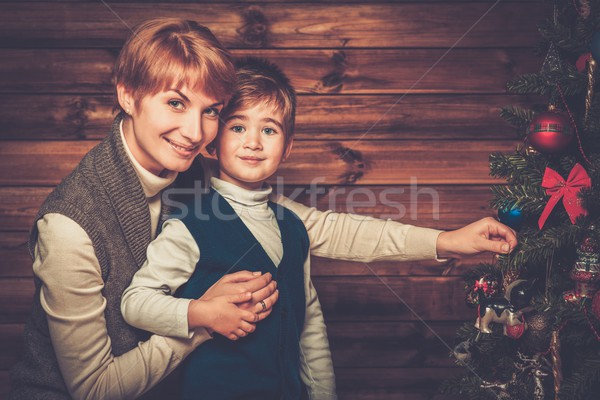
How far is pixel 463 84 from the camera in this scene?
6.34ft

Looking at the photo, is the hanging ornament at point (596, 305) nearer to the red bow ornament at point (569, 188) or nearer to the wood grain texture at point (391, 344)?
the red bow ornament at point (569, 188)

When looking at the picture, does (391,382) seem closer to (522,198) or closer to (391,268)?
(391,268)

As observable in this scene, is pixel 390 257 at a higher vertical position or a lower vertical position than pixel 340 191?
lower

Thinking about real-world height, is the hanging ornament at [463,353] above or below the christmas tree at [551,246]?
below

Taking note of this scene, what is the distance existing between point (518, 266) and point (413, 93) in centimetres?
85

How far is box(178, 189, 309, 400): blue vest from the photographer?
127cm

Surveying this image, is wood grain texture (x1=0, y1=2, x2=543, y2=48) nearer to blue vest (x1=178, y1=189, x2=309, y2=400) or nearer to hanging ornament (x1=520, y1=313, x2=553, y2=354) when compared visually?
blue vest (x1=178, y1=189, x2=309, y2=400)

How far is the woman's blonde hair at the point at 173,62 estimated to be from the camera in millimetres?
1294

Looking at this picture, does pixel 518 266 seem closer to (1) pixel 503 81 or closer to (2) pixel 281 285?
(2) pixel 281 285

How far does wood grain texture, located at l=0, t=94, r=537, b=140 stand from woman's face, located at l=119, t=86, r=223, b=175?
0.61 metres

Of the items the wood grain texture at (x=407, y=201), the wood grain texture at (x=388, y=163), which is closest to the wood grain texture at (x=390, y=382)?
the wood grain texture at (x=407, y=201)

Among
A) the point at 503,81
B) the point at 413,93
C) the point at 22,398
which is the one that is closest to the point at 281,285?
the point at 22,398

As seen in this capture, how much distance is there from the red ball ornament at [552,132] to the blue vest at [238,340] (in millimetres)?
625

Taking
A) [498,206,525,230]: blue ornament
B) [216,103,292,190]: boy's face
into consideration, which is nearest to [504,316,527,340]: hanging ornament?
[498,206,525,230]: blue ornament
